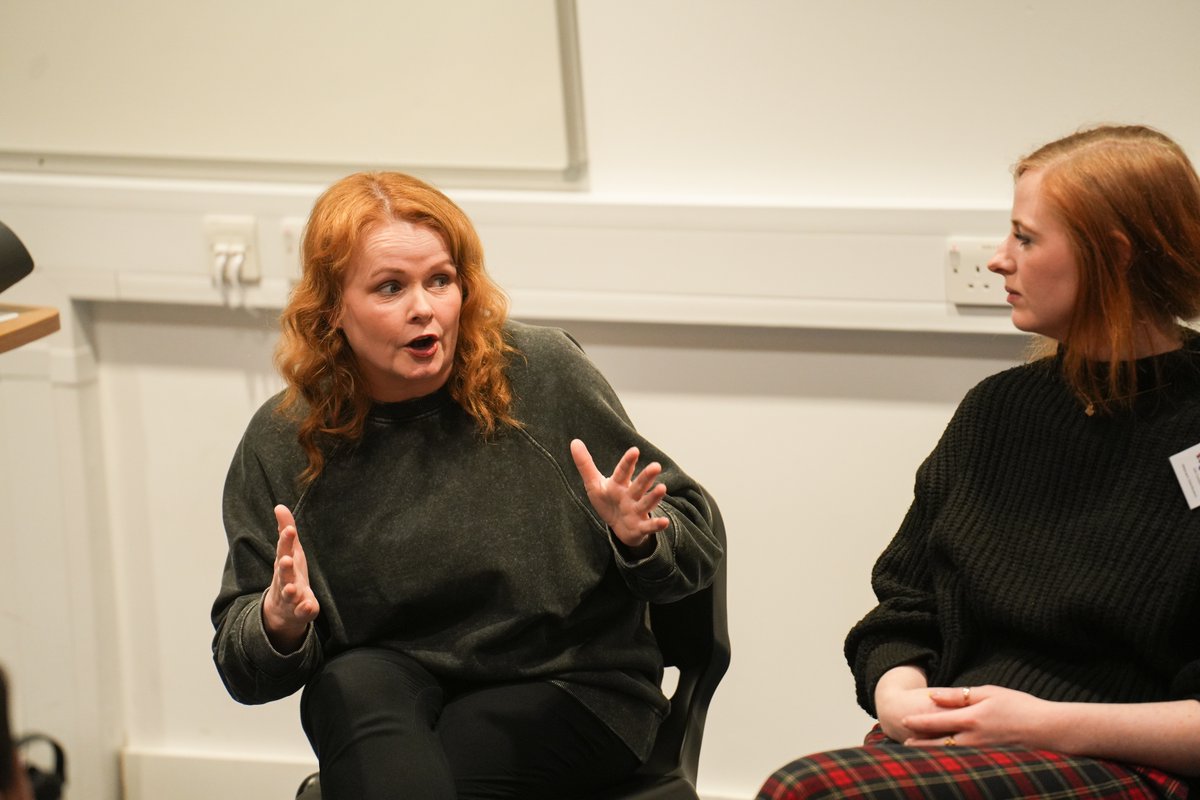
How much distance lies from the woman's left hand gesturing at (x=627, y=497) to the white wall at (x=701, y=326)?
0.89m

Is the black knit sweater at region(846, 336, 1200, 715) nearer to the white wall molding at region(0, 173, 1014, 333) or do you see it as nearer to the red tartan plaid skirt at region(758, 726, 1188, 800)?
the red tartan plaid skirt at region(758, 726, 1188, 800)

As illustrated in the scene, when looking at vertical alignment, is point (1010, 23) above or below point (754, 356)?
above

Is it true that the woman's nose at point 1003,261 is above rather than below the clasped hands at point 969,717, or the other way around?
above

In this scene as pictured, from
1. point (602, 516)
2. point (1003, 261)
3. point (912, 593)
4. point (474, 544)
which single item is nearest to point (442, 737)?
point (474, 544)

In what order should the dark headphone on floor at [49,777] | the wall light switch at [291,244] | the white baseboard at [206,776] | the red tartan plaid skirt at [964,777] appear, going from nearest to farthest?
the dark headphone on floor at [49,777] → the red tartan plaid skirt at [964,777] → the wall light switch at [291,244] → the white baseboard at [206,776]

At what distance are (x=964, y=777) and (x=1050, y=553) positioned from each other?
341 mm

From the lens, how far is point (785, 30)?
2.61 m

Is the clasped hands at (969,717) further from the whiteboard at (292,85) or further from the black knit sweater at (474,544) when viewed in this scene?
the whiteboard at (292,85)

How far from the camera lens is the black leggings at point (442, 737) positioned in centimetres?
186

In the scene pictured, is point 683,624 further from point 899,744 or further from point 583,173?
point 583,173

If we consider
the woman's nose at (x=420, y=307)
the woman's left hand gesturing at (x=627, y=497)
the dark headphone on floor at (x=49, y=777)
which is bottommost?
the woman's left hand gesturing at (x=627, y=497)

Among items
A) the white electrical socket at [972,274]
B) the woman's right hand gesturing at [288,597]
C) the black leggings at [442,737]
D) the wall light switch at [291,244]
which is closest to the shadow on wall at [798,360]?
the white electrical socket at [972,274]

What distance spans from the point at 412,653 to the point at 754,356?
103cm

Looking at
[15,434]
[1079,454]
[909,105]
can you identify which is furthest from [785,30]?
[15,434]
